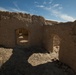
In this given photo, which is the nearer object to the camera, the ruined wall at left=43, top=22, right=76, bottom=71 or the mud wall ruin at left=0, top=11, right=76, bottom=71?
the ruined wall at left=43, top=22, right=76, bottom=71

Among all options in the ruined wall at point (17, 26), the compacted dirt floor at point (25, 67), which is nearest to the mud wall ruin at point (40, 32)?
the ruined wall at point (17, 26)

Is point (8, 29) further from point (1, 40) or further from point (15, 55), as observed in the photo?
point (15, 55)

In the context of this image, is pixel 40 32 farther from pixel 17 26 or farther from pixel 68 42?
pixel 68 42

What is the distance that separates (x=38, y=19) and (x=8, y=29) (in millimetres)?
3099

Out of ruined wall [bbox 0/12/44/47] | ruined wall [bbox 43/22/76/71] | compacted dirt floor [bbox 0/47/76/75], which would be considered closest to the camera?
compacted dirt floor [bbox 0/47/76/75]

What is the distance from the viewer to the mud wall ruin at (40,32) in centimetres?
683

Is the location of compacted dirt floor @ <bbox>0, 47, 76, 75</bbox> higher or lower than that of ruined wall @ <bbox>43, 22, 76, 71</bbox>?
lower

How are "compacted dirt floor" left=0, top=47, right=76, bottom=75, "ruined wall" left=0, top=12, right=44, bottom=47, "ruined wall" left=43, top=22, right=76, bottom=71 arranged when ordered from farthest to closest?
"ruined wall" left=0, top=12, right=44, bottom=47, "ruined wall" left=43, top=22, right=76, bottom=71, "compacted dirt floor" left=0, top=47, right=76, bottom=75

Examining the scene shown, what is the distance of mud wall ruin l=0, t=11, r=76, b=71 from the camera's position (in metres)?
6.83

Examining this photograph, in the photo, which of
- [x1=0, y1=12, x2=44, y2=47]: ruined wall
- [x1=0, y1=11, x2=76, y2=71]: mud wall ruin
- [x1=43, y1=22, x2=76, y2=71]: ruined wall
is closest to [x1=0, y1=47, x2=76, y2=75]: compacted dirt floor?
[x1=43, y1=22, x2=76, y2=71]: ruined wall

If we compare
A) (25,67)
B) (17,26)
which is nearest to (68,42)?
(25,67)

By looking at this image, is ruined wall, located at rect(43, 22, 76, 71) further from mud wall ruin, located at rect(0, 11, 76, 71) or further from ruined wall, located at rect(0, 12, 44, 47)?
ruined wall, located at rect(0, 12, 44, 47)

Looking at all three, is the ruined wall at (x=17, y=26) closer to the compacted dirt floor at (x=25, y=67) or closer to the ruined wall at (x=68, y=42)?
the compacted dirt floor at (x=25, y=67)

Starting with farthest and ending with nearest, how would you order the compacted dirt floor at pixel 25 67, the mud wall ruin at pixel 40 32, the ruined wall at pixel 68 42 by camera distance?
1. the mud wall ruin at pixel 40 32
2. the ruined wall at pixel 68 42
3. the compacted dirt floor at pixel 25 67
